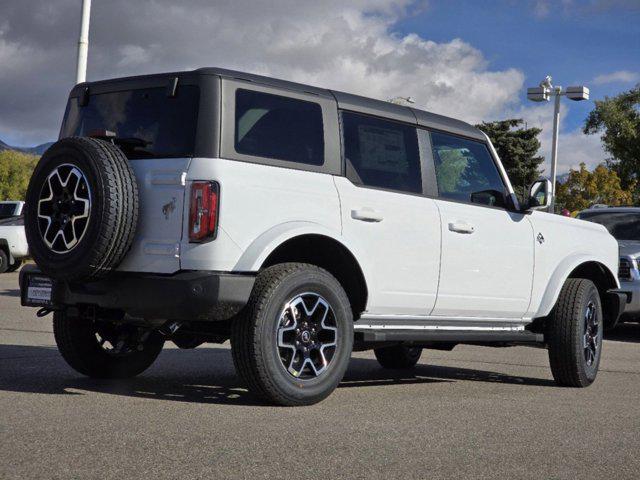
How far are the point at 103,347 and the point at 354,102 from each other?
2402mm

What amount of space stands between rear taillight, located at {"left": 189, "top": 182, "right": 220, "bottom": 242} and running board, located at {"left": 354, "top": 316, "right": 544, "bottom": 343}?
4.56ft

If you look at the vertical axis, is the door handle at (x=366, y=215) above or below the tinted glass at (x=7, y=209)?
below

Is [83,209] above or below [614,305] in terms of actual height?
above

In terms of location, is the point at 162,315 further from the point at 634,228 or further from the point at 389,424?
the point at 634,228

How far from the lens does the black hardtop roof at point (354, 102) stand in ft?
19.9

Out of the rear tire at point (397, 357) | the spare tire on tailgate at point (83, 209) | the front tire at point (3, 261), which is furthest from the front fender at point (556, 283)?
the front tire at point (3, 261)

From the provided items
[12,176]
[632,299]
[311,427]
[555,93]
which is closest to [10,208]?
[555,93]

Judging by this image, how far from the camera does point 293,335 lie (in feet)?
19.8

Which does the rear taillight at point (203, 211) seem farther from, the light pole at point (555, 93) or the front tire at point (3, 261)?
the light pole at point (555, 93)

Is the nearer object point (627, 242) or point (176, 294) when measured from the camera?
point (176, 294)

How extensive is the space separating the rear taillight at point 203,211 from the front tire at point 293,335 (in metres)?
0.44

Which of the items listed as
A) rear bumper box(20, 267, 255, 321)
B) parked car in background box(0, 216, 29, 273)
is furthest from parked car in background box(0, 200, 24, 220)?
rear bumper box(20, 267, 255, 321)

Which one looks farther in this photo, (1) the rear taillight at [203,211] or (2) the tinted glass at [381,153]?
(2) the tinted glass at [381,153]

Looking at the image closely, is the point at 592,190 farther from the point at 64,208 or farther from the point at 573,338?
the point at 64,208
